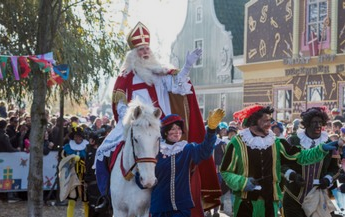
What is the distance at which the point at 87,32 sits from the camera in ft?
51.0

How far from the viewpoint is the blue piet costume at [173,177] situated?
22.7 ft

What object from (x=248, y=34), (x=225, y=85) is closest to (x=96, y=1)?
(x=248, y=34)

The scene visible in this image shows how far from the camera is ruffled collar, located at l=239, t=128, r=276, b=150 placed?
7.24m

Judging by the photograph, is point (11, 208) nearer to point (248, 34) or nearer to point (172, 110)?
point (172, 110)

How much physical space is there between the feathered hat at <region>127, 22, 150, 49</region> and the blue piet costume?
1648 millimetres

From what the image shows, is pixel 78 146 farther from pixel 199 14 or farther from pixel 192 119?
pixel 199 14

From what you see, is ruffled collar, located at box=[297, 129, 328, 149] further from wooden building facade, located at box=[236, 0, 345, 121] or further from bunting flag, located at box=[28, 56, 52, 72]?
wooden building facade, located at box=[236, 0, 345, 121]

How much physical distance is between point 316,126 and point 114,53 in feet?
29.5

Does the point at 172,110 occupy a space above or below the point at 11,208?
above

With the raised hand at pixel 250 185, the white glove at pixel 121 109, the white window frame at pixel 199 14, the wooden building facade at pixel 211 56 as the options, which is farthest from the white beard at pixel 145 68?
the white window frame at pixel 199 14

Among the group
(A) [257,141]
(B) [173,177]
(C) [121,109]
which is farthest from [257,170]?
(C) [121,109]

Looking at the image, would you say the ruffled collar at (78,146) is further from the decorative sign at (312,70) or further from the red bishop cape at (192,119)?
the decorative sign at (312,70)

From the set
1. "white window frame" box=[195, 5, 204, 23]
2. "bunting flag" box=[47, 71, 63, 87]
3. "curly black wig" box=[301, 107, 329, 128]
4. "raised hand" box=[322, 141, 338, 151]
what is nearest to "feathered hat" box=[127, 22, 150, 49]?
"curly black wig" box=[301, 107, 329, 128]

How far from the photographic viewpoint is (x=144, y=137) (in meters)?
6.62
